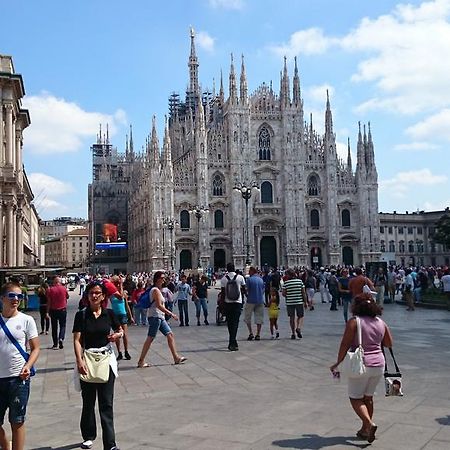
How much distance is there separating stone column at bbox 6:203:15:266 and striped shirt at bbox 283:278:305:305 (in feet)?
78.2

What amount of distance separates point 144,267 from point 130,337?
47733 mm

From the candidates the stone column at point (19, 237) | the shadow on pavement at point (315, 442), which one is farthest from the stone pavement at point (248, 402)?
the stone column at point (19, 237)

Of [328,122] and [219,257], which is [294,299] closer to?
[219,257]

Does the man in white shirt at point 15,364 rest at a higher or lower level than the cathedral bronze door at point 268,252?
lower

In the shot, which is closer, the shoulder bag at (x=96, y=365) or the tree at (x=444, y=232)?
the shoulder bag at (x=96, y=365)

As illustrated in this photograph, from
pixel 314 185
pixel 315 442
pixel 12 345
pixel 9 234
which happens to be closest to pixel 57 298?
pixel 12 345

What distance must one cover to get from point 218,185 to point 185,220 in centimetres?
489

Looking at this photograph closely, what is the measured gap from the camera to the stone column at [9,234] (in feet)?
107

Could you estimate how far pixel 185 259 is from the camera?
2255 inches

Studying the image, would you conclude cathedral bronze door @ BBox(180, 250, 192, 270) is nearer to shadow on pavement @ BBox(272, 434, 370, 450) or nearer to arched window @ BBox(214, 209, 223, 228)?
arched window @ BBox(214, 209, 223, 228)

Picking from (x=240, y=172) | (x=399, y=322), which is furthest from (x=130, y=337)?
(x=240, y=172)

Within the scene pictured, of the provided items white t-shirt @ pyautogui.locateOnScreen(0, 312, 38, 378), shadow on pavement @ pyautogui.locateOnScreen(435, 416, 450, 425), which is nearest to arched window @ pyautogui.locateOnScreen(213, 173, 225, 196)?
shadow on pavement @ pyautogui.locateOnScreen(435, 416, 450, 425)

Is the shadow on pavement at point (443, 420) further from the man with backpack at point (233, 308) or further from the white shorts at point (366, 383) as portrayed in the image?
the man with backpack at point (233, 308)

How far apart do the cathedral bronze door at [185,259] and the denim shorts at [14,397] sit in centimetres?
5231
